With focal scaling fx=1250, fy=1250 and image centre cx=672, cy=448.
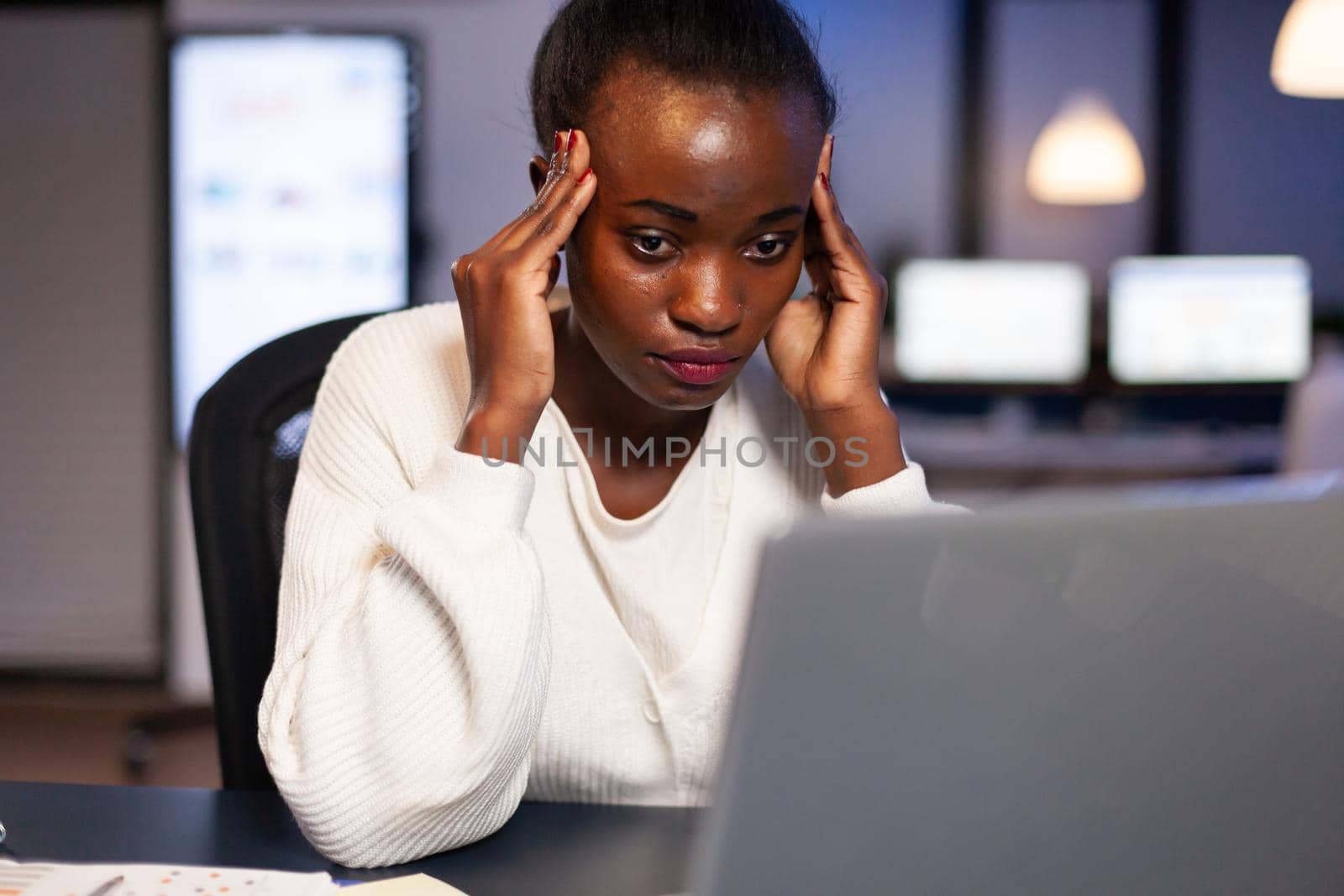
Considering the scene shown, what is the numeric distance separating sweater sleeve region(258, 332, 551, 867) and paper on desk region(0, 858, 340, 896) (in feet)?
0.23

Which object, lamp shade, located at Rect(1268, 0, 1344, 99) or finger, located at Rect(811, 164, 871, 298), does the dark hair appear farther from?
lamp shade, located at Rect(1268, 0, 1344, 99)

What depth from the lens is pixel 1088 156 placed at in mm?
4402

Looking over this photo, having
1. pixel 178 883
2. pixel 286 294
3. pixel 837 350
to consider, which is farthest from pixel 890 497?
pixel 286 294

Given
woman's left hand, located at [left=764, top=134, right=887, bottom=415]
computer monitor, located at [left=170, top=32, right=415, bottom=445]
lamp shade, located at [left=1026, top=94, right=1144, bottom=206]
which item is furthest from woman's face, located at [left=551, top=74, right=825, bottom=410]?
lamp shade, located at [left=1026, top=94, right=1144, bottom=206]

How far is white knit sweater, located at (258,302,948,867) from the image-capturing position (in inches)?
32.5

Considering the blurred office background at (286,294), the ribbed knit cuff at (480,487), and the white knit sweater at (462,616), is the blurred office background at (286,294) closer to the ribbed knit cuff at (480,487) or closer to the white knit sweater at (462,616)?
the white knit sweater at (462,616)

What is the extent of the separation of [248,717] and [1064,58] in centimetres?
443

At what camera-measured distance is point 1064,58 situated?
4707 mm

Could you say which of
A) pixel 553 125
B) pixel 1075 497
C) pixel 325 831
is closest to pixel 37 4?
pixel 553 125

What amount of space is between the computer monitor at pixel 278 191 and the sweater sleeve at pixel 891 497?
8.24 ft

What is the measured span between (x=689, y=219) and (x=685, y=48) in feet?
0.42

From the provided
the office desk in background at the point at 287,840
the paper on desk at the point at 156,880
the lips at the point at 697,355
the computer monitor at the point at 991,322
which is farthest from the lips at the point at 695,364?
the computer monitor at the point at 991,322

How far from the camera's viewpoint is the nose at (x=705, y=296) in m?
0.89

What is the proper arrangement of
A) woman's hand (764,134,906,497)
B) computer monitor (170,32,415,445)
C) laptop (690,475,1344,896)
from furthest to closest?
computer monitor (170,32,415,445)
woman's hand (764,134,906,497)
laptop (690,475,1344,896)
